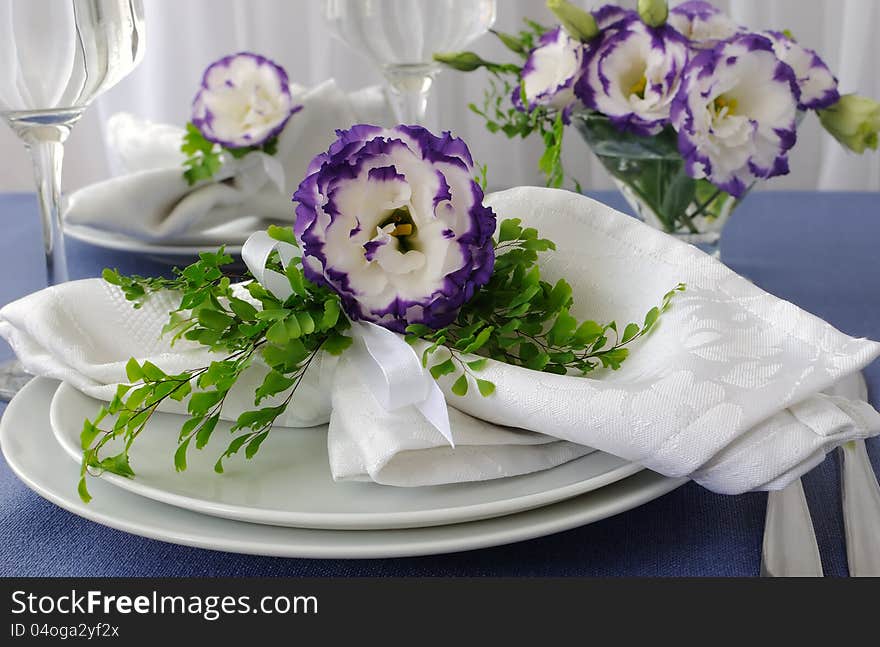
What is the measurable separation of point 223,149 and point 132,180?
0.08 meters

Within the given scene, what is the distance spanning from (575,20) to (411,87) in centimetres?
19

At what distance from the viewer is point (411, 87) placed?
2.84ft

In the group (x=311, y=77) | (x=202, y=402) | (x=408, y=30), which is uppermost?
(x=408, y=30)

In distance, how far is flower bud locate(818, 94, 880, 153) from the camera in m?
0.71

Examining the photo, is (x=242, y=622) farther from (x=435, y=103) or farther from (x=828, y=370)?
(x=435, y=103)

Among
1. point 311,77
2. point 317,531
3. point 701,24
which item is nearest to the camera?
point 317,531

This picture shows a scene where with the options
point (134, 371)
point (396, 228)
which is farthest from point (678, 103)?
point (134, 371)

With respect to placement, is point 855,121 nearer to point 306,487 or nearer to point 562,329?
point 562,329

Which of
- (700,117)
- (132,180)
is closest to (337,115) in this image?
(132,180)

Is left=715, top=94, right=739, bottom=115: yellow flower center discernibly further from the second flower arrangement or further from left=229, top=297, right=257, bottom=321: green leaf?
left=229, top=297, right=257, bottom=321: green leaf

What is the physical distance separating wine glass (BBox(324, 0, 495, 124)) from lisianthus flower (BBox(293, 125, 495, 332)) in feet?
1.31

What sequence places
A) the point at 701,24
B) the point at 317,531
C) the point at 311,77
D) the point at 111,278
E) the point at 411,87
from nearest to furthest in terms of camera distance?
the point at 317,531, the point at 111,278, the point at 701,24, the point at 411,87, the point at 311,77

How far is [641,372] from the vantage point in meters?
0.45

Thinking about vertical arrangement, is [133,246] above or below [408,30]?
below
